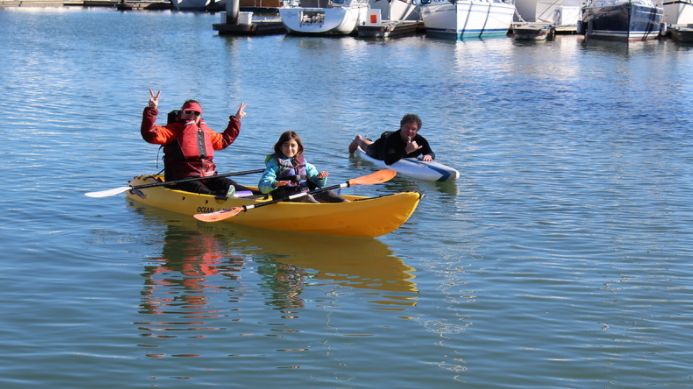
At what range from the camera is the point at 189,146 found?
1492cm

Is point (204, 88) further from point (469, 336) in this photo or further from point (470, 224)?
point (469, 336)

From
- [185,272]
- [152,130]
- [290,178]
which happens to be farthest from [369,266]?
[152,130]

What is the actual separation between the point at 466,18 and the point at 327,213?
160ft

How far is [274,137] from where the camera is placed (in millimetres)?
23281

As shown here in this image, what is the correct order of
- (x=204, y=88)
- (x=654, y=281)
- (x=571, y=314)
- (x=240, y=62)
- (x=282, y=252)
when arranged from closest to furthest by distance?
(x=571, y=314) < (x=654, y=281) < (x=282, y=252) < (x=204, y=88) < (x=240, y=62)

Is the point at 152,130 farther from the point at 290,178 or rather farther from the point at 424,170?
the point at 424,170

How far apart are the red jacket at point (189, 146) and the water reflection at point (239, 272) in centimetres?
69

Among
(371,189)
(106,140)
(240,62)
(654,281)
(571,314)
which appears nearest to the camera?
(571,314)

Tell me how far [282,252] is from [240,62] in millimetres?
30475

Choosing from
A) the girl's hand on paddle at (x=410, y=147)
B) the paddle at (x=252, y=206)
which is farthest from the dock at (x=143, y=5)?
the paddle at (x=252, y=206)

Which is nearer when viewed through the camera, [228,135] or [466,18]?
[228,135]

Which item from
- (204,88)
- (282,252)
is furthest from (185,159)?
(204,88)

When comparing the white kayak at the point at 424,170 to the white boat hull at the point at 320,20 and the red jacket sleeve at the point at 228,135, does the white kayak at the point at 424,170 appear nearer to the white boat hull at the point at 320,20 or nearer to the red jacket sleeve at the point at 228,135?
the red jacket sleeve at the point at 228,135

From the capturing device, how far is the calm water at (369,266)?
31.4 ft
